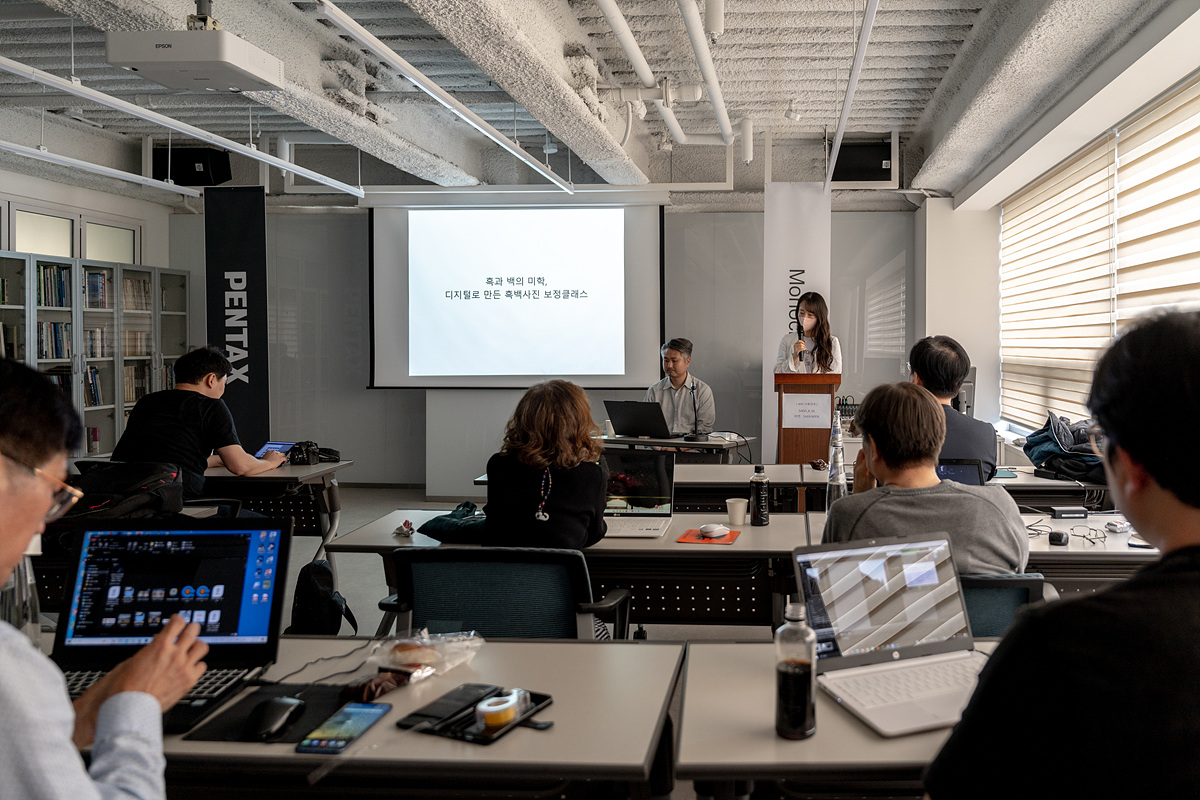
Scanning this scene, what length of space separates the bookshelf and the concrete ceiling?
882 millimetres

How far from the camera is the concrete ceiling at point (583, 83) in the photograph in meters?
4.56

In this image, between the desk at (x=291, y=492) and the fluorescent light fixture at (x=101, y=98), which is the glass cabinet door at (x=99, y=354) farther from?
the desk at (x=291, y=492)

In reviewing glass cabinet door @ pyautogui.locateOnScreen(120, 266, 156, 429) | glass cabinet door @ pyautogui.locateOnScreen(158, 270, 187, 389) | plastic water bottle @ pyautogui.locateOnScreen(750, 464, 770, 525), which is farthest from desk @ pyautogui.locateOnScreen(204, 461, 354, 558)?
glass cabinet door @ pyautogui.locateOnScreen(158, 270, 187, 389)

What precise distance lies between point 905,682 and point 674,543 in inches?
57.6

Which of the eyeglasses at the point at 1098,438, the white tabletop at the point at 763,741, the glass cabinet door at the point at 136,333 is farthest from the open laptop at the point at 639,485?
the glass cabinet door at the point at 136,333

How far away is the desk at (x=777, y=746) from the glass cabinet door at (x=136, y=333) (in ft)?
26.2

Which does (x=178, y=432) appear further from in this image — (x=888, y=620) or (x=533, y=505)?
(x=888, y=620)

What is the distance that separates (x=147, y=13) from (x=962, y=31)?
4554 mm

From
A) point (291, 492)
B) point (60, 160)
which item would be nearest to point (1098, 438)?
point (291, 492)

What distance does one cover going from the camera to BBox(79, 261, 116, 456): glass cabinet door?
25.7ft

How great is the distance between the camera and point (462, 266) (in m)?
8.45

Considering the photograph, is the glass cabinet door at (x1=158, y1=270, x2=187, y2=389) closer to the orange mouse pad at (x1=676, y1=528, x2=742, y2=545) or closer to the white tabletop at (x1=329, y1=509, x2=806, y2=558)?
the white tabletop at (x1=329, y1=509, x2=806, y2=558)

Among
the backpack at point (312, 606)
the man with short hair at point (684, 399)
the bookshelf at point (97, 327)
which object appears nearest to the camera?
the backpack at point (312, 606)

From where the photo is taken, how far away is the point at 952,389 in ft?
12.3
